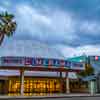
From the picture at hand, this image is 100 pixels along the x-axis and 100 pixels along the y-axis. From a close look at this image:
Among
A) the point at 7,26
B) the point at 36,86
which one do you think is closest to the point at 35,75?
the point at 36,86

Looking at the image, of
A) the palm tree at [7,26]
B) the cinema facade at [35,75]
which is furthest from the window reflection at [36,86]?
the palm tree at [7,26]

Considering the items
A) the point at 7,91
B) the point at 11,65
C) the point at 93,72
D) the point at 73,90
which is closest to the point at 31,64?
the point at 11,65

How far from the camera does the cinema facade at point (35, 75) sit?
56.3m

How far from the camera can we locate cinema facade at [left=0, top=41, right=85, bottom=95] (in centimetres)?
5631

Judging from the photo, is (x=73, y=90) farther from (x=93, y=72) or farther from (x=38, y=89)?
(x=93, y=72)

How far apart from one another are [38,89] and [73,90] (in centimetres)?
896

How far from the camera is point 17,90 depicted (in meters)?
67.6

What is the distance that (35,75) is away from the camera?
68.9m

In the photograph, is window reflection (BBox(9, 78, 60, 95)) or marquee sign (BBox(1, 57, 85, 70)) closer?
marquee sign (BBox(1, 57, 85, 70))

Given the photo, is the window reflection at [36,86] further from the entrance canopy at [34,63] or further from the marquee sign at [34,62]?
the marquee sign at [34,62]

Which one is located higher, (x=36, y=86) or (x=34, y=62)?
(x=34, y=62)

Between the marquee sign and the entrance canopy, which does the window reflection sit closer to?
the entrance canopy

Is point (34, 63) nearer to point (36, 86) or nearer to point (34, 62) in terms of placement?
point (34, 62)

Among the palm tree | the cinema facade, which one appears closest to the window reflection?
the cinema facade
